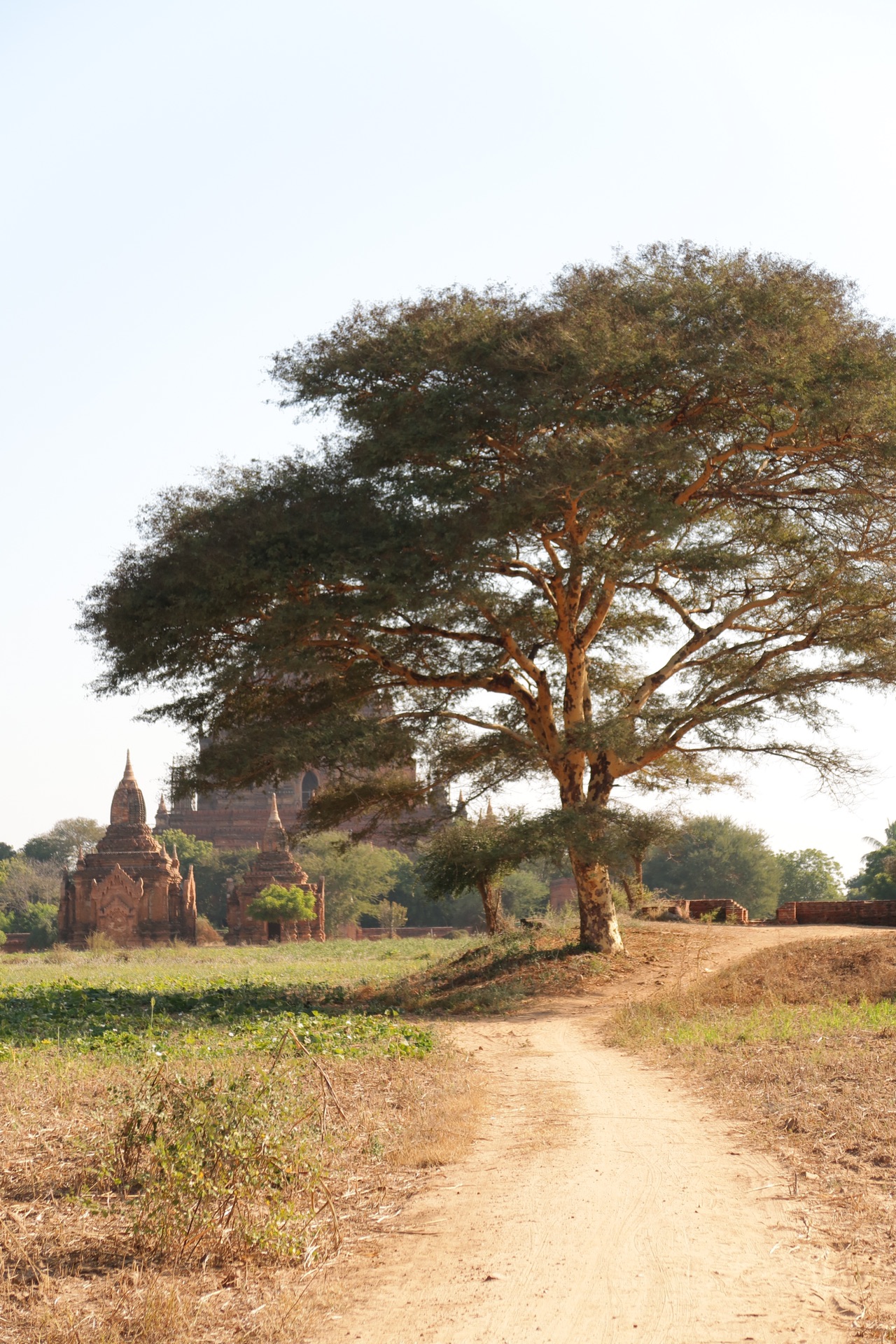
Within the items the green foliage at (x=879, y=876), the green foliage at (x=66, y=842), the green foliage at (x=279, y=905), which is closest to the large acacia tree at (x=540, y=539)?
the green foliage at (x=879, y=876)

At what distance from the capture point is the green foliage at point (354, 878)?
237 feet

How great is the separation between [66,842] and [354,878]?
41438 mm

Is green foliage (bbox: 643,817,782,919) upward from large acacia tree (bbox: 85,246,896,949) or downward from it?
downward

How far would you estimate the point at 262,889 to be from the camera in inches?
2235

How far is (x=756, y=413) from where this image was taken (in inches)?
608

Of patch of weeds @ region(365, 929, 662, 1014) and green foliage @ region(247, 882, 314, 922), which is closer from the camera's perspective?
patch of weeds @ region(365, 929, 662, 1014)

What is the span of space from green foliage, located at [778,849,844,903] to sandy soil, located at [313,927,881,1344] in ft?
211

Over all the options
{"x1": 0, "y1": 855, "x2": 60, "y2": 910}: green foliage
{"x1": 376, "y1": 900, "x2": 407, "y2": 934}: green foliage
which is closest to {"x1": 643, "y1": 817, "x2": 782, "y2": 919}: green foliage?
{"x1": 376, "y1": 900, "x2": 407, "y2": 934}: green foliage

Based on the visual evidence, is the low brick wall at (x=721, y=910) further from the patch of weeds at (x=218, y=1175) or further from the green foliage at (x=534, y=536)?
the patch of weeds at (x=218, y=1175)

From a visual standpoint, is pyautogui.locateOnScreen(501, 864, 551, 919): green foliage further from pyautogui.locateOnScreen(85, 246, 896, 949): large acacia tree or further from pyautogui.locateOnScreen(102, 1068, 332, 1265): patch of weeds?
pyautogui.locateOnScreen(102, 1068, 332, 1265): patch of weeds

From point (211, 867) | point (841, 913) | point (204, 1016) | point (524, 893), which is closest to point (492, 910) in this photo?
point (841, 913)

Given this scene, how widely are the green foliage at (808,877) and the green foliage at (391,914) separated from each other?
69.0 feet

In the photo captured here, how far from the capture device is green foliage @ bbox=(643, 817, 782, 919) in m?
65.4

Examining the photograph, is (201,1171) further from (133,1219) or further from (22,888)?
(22,888)
